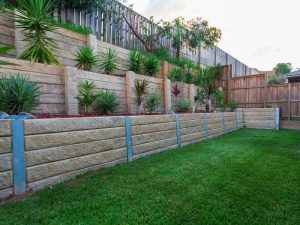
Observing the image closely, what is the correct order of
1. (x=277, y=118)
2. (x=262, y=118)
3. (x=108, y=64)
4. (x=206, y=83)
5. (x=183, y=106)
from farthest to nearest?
(x=262, y=118) → (x=277, y=118) → (x=206, y=83) → (x=183, y=106) → (x=108, y=64)

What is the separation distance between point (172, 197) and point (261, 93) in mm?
8790

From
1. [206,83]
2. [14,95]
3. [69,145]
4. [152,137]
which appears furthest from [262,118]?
[14,95]

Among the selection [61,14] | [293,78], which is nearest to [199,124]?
[61,14]

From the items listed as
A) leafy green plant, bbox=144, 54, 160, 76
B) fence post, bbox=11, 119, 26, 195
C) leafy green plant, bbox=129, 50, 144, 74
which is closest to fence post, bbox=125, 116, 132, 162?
fence post, bbox=11, 119, 26, 195

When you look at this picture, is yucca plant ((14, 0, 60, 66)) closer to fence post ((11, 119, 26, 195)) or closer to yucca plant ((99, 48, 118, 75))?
yucca plant ((99, 48, 118, 75))

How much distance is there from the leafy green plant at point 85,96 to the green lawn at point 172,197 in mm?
1307

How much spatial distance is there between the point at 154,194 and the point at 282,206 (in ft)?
3.88

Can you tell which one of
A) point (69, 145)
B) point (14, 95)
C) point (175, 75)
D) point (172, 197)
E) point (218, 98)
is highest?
point (175, 75)

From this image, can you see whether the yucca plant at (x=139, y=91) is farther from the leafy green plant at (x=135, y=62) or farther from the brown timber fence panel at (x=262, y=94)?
the brown timber fence panel at (x=262, y=94)

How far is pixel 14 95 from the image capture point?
8.22 feet

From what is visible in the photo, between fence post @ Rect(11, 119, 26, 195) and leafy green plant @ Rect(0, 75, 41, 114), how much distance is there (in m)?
0.66

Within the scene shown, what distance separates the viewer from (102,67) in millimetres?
4555

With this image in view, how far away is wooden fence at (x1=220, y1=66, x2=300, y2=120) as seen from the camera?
27.9ft

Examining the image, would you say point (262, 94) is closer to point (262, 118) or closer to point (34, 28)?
point (262, 118)
